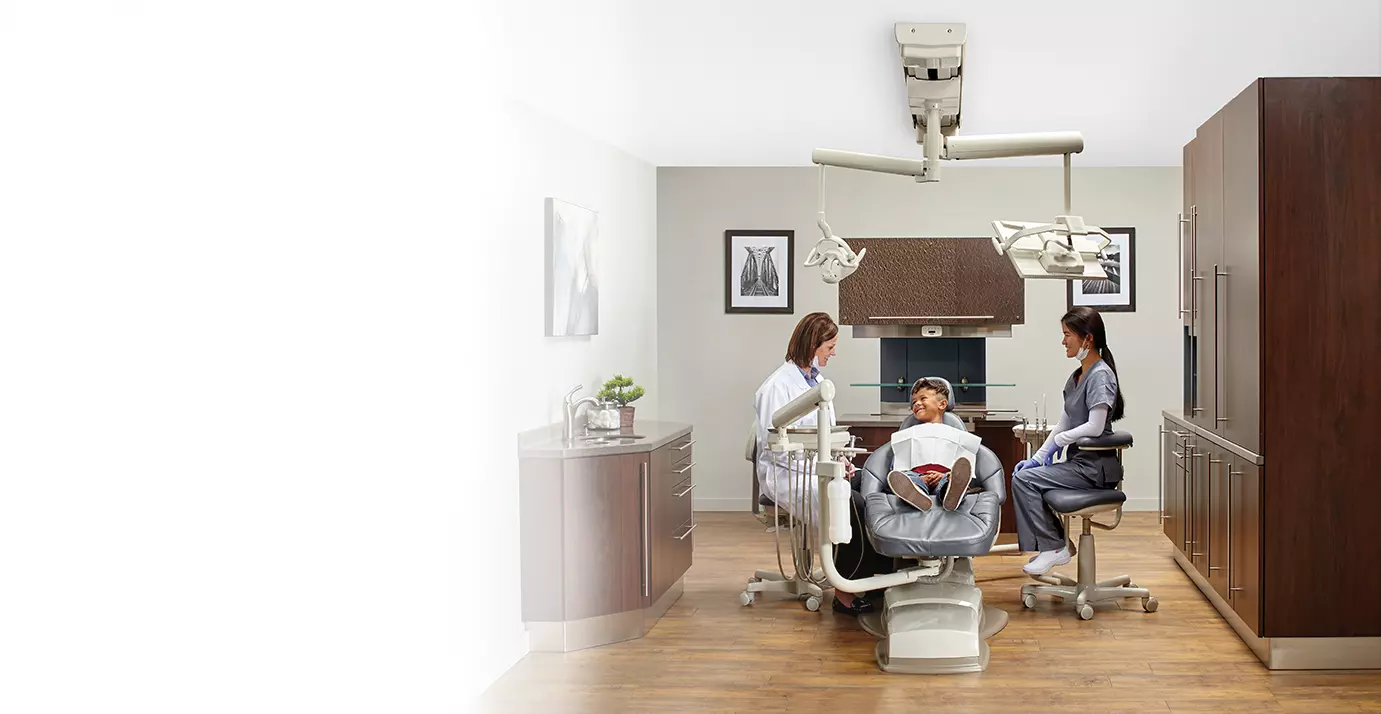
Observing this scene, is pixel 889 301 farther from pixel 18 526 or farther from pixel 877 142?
pixel 18 526

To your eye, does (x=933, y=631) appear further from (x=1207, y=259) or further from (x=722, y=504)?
(x=722, y=504)

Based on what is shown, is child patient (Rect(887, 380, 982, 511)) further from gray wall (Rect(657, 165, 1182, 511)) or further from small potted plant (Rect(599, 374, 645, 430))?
gray wall (Rect(657, 165, 1182, 511))

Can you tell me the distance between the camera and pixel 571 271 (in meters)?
0.63

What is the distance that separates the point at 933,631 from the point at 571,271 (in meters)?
1.41

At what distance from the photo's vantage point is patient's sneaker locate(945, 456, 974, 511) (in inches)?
73.1

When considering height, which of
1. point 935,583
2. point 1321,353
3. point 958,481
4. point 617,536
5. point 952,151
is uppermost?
point 952,151

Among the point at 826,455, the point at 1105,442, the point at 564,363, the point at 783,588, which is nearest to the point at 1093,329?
the point at 1105,442

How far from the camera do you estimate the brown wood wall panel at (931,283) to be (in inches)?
111

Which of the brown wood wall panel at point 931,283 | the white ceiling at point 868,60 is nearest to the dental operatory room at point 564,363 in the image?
the white ceiling at point 868,60

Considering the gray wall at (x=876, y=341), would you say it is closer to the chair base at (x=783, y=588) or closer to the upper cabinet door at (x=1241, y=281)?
the chair base at (x=783, y=588)

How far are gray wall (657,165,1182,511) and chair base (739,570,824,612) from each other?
791mm

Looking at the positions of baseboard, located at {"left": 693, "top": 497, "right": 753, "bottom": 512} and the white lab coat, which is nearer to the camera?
the white lab coat

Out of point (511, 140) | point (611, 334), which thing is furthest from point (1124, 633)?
point (511, 140)

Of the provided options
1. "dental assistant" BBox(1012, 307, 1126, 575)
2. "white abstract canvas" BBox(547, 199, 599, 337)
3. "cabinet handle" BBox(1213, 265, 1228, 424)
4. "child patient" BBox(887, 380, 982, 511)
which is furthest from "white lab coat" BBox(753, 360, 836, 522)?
"white abstract canvas" BBox(547, 199, 599, 337)
